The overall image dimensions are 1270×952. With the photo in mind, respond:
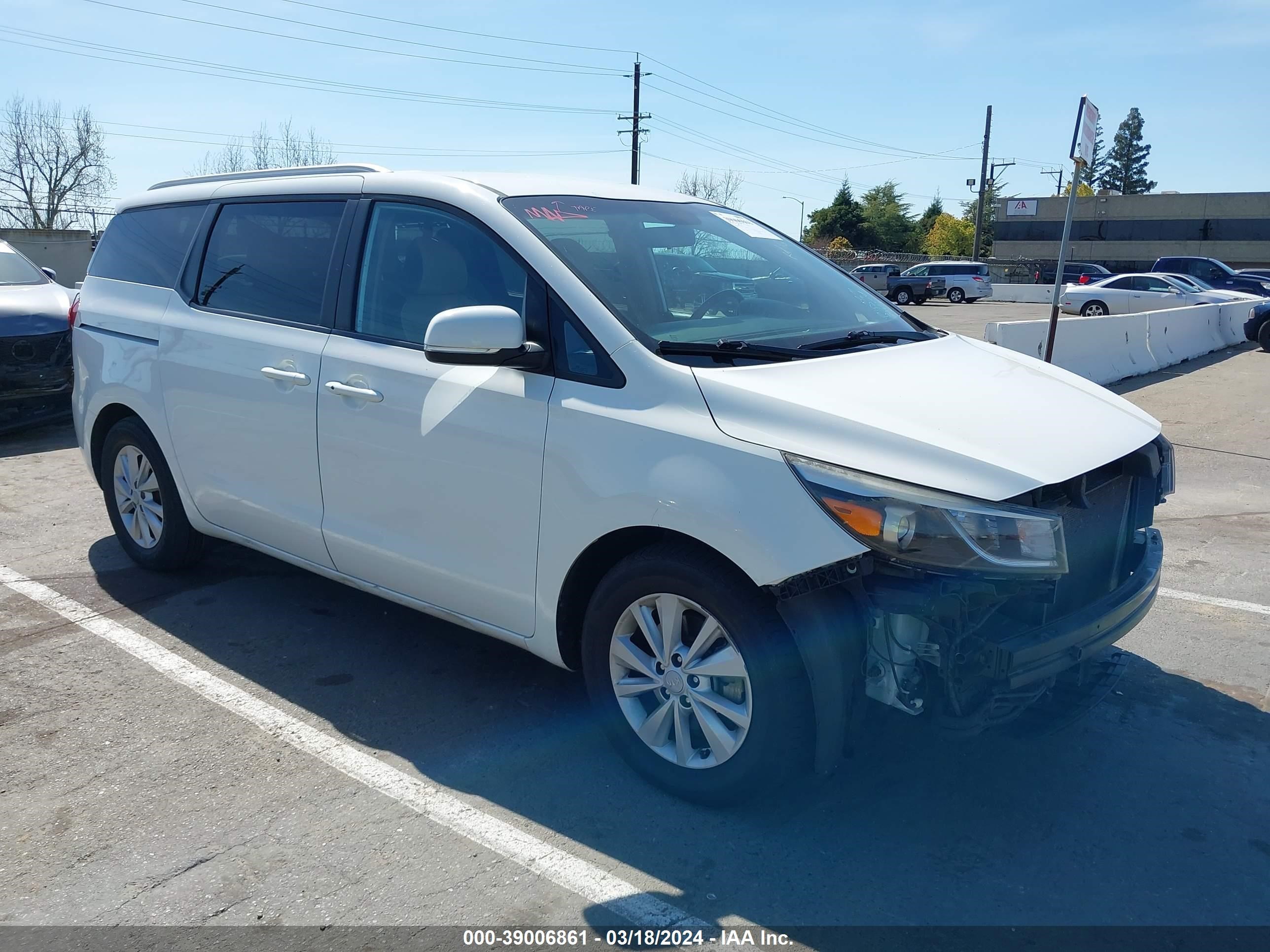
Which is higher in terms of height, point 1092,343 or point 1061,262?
point 1061,262

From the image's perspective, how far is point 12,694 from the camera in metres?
4.05

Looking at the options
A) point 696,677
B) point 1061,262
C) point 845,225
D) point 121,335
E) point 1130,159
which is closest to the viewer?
point 696,677

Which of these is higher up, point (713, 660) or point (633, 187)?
point (633, 187)

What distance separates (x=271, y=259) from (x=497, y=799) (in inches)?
101

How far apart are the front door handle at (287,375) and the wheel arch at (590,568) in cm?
147

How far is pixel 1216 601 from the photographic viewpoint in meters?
5.22

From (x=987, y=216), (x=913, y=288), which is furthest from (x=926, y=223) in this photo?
(x=913, y=288)

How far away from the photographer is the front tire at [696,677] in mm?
2900

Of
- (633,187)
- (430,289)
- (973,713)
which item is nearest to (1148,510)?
(973,713)

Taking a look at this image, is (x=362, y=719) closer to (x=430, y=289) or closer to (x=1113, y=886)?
(x=430, y=289)

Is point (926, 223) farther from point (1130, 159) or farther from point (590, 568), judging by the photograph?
point (590, 568)

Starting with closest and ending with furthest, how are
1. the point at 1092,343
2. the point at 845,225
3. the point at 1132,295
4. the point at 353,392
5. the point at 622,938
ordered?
1. the point at 622,938
2. the point at 353,392
3. the point at 1092,343
4. the point at 1132,295
5. the point at 845,225

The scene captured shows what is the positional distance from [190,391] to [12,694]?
1.45 m

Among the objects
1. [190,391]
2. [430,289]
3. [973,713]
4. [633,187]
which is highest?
[633,187]
